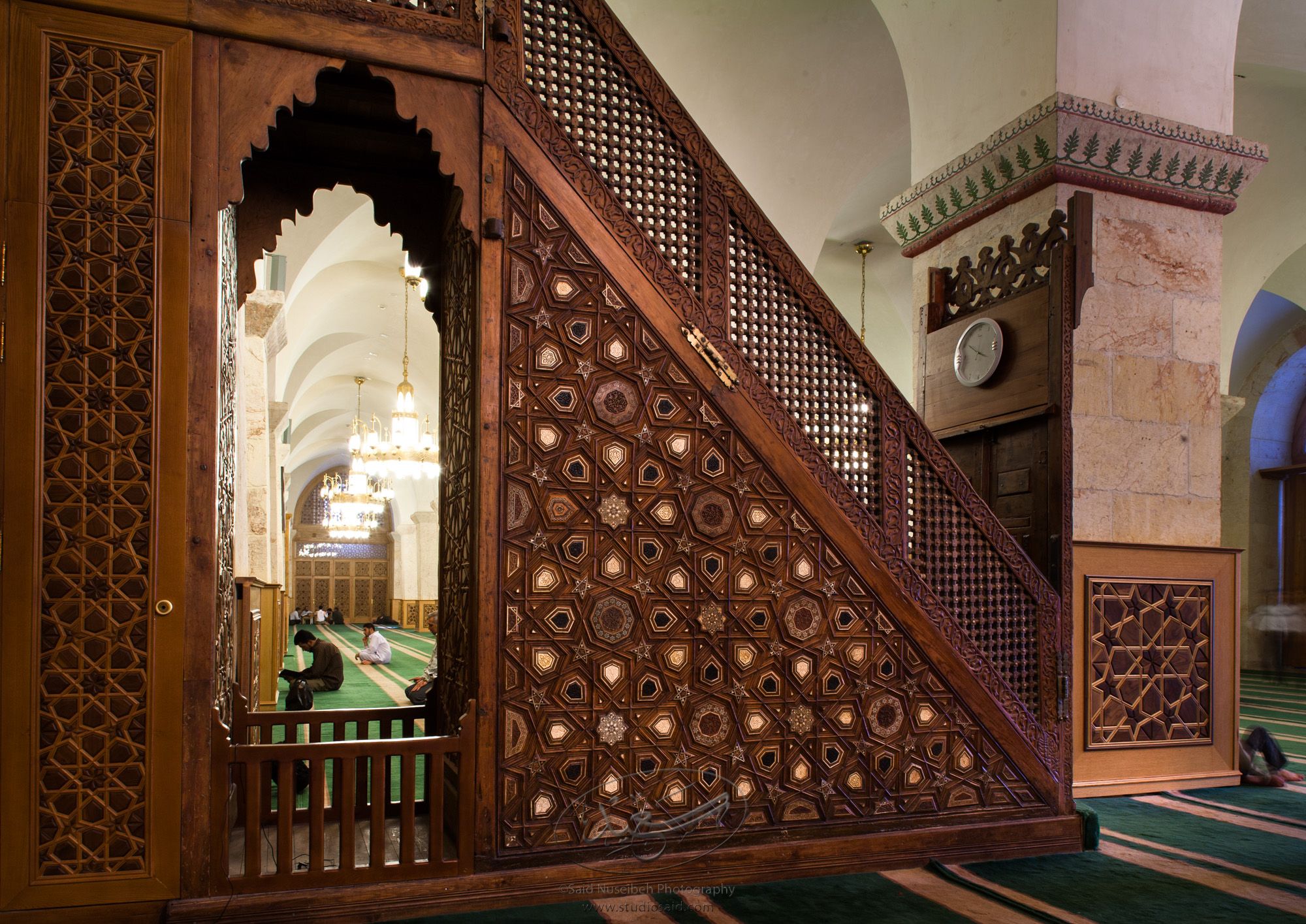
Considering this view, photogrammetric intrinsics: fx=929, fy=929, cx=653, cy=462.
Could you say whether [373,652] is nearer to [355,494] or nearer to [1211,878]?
[355,494]

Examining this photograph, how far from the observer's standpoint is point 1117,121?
4.94 meters

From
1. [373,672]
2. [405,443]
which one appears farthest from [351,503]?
[373,672]

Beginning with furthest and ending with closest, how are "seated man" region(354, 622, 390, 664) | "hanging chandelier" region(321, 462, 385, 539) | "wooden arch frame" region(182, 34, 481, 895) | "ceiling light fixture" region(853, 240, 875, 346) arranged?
"hanging chandelier" region(321, 462, 385, 539)
"seated man" region(354, 622, 390, 664)
"ceiling light fixture" region(853, 240, 875, 346)
"wooden arch frame" region(182, 34, 481, 895)

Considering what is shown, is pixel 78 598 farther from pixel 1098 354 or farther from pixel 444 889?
pixel 1098 354

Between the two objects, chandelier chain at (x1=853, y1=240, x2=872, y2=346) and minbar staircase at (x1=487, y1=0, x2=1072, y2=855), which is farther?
chandelier chain at (x1=853, y1=240, x2=872, y2=346)

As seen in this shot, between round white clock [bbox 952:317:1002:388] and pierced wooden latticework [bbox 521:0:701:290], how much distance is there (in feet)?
6.46

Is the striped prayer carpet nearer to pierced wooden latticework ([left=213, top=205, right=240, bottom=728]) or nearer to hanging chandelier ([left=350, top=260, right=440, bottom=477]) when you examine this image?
pierced wooden latticework ([left=213, top=205, right=240, bottom=728])

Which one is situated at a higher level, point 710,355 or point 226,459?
point 710,355

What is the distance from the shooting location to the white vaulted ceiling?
885cm

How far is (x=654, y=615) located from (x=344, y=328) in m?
12.5

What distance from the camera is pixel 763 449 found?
3.37m

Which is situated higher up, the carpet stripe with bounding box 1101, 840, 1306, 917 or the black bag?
the black bag

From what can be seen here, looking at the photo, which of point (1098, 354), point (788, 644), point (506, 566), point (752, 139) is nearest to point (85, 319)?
point (506, 566)

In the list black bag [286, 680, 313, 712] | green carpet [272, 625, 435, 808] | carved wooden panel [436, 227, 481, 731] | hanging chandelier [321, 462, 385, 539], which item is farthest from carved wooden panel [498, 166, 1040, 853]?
hanging chandelier [321, 462, 385, 539]
